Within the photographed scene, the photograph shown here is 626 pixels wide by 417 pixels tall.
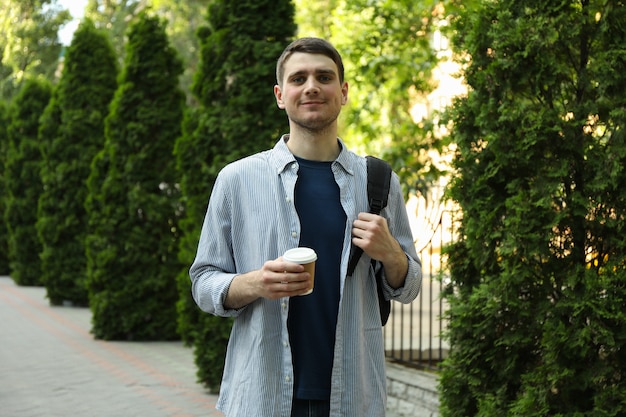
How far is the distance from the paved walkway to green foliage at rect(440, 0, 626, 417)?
3.48 meters

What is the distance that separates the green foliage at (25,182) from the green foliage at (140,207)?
25.3 ft

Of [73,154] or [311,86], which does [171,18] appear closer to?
[73,154]

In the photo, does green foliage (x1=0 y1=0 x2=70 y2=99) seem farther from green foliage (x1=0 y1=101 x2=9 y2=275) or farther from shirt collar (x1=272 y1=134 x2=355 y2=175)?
shirt collar (x1=272 y1=134 x2=355 y2=175)

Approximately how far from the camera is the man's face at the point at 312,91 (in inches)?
114

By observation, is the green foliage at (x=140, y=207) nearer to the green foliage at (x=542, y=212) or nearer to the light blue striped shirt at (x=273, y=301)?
the green foliage at (x=542, y=212)

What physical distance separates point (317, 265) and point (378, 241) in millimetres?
224

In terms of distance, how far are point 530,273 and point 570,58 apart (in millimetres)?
1284

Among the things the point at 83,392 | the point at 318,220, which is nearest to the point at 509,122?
the point at 318,220

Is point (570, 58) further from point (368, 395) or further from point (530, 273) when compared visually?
point (368, 395)

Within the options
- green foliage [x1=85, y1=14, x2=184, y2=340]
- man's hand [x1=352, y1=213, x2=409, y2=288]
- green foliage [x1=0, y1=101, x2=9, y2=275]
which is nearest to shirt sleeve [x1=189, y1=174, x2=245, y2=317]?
man's hand [x1=352, y1=213, x2=409, y2=288]

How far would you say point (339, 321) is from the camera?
9.18 ft

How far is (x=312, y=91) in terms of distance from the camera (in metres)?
2.89

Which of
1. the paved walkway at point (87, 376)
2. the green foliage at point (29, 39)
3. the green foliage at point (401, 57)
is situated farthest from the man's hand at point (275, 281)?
the green foliage at point (29, 39)

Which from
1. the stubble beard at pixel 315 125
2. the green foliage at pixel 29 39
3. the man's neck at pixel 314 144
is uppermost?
the green foliage at pixel 29 39
